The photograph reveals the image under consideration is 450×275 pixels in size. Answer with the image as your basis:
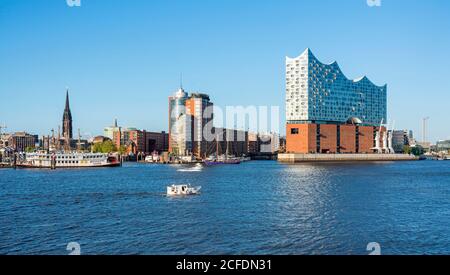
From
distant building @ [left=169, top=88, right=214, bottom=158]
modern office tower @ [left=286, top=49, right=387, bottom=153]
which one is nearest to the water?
modern office tower @ [left=286, top=49, right=387, bottom=153]

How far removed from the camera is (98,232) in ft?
64.4

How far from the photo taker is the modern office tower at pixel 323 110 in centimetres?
11712

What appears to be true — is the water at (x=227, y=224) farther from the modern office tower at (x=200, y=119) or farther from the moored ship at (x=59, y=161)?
the modern office tower at (x=200, y=119)

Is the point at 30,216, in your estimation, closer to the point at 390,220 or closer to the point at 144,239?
the point at 144,239

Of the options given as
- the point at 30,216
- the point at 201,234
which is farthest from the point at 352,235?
the point at 30,216

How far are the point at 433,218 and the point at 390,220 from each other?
307 centimetres

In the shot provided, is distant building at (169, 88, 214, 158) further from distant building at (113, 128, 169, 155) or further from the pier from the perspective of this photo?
Answer: the pier

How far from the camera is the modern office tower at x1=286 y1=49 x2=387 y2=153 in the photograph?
117125 millimetres

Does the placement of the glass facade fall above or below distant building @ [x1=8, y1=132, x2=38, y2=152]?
above

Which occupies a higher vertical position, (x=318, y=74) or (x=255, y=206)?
(x=318, y=74)

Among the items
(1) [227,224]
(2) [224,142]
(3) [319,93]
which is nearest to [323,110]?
(3) [319,93]

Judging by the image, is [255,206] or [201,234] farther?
[255,206]
